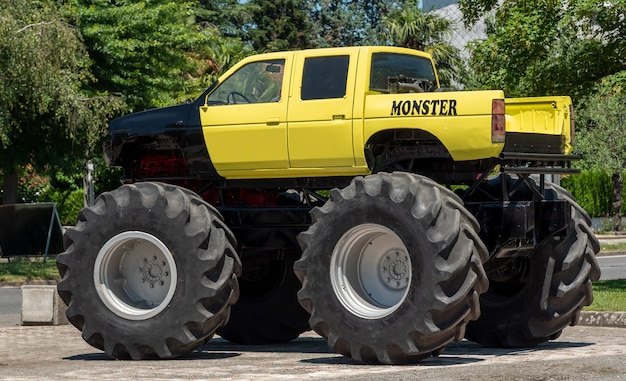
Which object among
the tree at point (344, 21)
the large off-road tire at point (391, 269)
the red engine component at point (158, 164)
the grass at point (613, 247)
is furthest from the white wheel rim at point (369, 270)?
the tree at point (344, 21)

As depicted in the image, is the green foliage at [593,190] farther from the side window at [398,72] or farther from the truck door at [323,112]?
the truck door at [323,112]

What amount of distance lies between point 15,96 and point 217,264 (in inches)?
673

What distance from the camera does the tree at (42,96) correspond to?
26.5 m

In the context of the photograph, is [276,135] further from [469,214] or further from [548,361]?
[548,361]

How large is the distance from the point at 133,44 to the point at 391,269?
25.0 m

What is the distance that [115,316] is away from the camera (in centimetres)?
1159

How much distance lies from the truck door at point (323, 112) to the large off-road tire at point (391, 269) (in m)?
0.77

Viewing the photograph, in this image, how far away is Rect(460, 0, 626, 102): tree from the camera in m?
19.7

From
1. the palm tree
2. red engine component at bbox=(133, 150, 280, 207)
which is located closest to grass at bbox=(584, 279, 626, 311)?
red engine component at bbox=(133, 150, 280, 207)

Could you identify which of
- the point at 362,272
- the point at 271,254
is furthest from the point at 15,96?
the point at 362,272

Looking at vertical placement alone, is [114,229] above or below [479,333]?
above

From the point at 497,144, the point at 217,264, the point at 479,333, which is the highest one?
the point at 497,144

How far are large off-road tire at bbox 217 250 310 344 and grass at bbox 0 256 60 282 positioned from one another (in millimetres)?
14452

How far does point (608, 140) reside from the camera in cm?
4759
